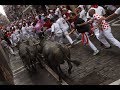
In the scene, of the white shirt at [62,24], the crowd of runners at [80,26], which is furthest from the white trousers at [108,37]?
the white shirt at [62,24]

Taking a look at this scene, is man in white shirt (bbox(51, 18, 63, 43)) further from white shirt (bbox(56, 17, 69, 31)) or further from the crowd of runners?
white shirt (bbox(56, 17, 69, 31))

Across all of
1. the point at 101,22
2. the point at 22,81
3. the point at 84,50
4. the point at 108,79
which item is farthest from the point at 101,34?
the point at 22,81

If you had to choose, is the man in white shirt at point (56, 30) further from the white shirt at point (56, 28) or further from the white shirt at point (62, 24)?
the white shirt at point (62, 24)

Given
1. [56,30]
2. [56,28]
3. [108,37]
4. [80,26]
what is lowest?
[56,30]

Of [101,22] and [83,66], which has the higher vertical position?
[101,22]

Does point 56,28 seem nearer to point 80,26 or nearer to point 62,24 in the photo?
point 62,24

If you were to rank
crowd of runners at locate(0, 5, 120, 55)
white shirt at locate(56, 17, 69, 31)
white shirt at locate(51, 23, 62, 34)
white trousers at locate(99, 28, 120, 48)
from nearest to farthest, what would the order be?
white trousers at locate(99, 28, 120, 48) → crowd of runners at locate(0, 5, 120, 55) → white shirt at locate(51, 23, 62, 34) → white shirt at locate(56, 17, 69, 31)

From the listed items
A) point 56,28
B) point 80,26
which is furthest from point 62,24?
point 80,26

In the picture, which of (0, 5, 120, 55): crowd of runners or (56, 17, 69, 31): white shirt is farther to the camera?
(56, 17, 69, 31): white shirt

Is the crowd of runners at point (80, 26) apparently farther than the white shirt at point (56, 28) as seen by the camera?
No

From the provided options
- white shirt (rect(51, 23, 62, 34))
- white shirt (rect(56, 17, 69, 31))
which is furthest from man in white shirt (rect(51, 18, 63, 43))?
white shirt (rect(56, 17, 69, 31))
